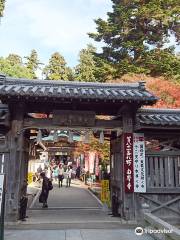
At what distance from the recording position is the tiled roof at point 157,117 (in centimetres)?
1242

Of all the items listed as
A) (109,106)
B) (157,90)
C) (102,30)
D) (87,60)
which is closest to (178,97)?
(157,90)

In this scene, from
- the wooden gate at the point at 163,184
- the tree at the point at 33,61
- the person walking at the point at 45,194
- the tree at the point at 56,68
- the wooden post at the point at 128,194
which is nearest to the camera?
the wooden post at the point at 128,194

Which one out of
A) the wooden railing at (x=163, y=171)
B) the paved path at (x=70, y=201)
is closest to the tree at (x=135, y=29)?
the paved path at (x=70, y=201)

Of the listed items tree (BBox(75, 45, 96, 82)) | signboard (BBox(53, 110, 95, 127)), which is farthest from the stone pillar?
tree (BBox(75, 45, 96, 82))

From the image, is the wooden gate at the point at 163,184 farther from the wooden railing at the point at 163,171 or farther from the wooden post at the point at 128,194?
the wooden post at the point at 128,194

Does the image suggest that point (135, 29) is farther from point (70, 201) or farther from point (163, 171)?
point (163, 171)

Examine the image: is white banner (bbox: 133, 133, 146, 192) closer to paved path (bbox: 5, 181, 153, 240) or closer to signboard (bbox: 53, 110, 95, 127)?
paved path (bbox: 5, 181, 153, 240)

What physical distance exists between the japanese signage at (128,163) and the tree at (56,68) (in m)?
46.9

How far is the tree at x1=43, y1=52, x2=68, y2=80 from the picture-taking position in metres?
58.6

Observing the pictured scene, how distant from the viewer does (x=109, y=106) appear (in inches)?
516

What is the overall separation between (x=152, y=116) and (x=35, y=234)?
6.85m

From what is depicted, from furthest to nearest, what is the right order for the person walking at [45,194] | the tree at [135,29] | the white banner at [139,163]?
1. the tree at [135,29]
2. the person walking at [45,194]
3. the white banner at [139,163]

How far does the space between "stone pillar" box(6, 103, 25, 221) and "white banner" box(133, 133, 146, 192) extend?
4.46 meters

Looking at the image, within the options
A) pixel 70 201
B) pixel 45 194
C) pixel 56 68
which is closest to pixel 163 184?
pixel 45 194
